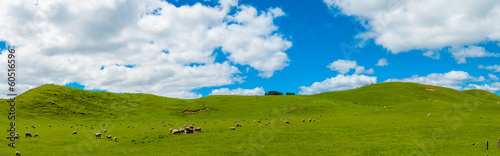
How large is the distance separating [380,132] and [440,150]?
9.67 metres

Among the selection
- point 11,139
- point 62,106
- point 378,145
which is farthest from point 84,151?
point 62,106

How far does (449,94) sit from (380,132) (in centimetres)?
9889

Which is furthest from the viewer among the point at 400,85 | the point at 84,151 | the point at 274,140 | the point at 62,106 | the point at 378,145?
the point at 400,85

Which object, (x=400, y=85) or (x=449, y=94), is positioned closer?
(x=449, y=94)

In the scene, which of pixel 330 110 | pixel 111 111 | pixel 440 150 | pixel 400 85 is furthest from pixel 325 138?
pixel 400 85

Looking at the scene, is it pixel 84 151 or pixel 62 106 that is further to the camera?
pixel 62 106

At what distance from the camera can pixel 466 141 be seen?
2695 cm

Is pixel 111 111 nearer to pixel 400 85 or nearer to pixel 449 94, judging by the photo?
pixel 400 85

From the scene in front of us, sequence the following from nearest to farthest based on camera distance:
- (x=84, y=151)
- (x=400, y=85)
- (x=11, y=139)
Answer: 1. (x=84, y=151)
2. (x=11, y=139)
3. (x=400, y=85)

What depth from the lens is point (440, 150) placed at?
24.0 metres

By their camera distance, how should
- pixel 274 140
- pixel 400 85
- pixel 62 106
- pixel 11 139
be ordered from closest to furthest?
1. pixel 274 140
2. pixel 11 139
3. pixel 62 106
4. pixel 400 85

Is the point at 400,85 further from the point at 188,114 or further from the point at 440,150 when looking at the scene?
the point at 440,150

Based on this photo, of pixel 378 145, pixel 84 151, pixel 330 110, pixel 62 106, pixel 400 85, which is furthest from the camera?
pixel 400 85

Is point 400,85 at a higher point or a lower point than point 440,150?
higher
